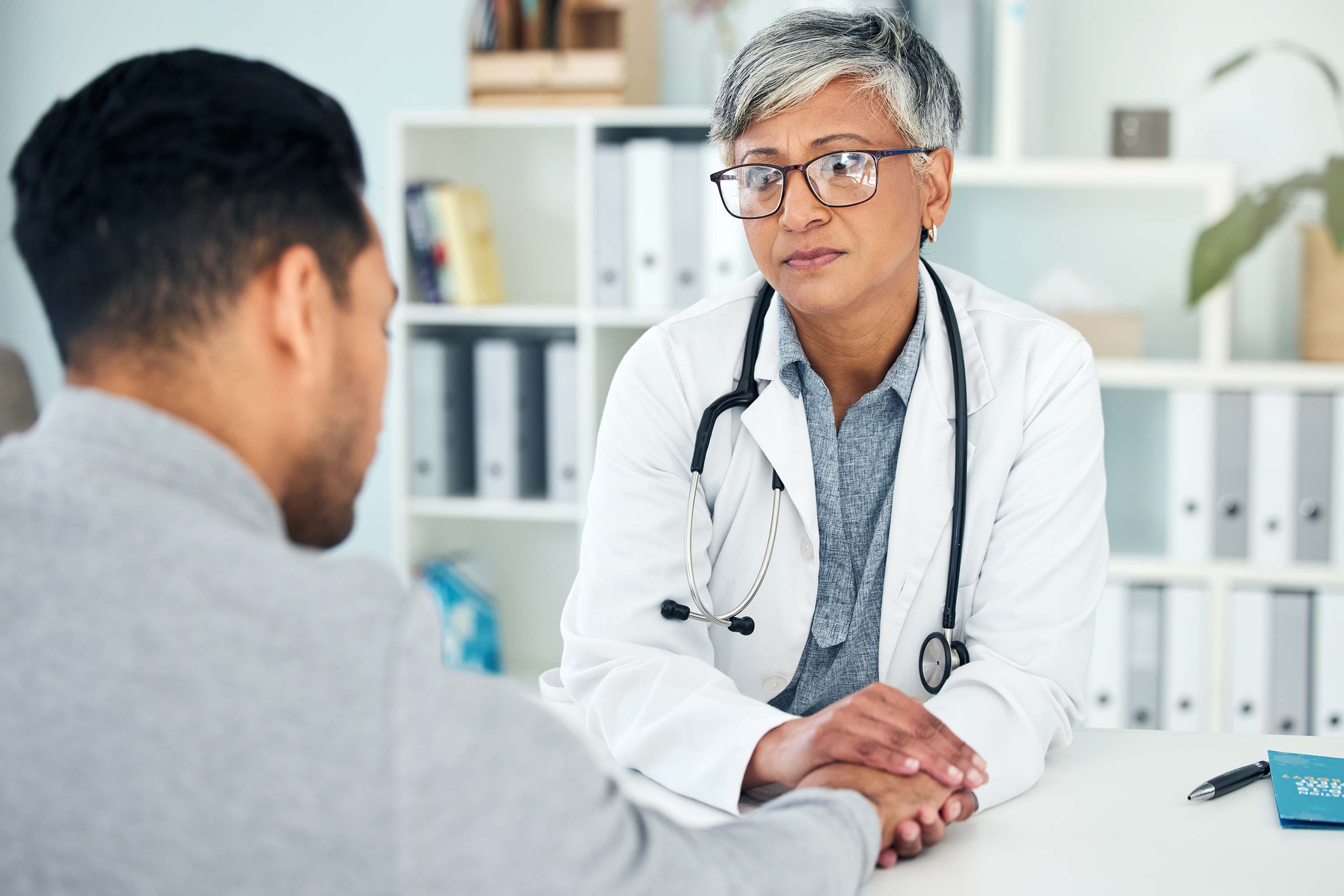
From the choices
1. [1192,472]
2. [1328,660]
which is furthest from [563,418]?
[1328,660]

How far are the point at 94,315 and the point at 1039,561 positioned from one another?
940 millimetres

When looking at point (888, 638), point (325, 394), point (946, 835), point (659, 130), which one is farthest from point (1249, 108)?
point (325, 394)

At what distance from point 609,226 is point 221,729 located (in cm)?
220

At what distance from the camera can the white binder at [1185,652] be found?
2400 mm

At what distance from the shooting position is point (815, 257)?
4.33 ft

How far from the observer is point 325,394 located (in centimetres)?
72

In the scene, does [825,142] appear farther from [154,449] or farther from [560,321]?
[560,321]

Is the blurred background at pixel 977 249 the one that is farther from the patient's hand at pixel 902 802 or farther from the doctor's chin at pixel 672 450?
the patient's hand at pixel 902 802

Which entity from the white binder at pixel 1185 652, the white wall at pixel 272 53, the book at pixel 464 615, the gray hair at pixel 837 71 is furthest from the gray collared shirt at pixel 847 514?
the white wall at pixel 272 53

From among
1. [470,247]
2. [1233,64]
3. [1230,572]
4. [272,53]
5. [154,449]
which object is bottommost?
[1230,572]

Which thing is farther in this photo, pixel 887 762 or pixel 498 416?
pixel 498 416

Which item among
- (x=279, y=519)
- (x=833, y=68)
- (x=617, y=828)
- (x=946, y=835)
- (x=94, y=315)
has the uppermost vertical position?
(x=833, y=68)

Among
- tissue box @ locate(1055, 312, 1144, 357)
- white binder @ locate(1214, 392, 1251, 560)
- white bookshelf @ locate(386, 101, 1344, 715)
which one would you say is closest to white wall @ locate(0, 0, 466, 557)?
white bookshelf @ locate(386, 101, 1344, 715)

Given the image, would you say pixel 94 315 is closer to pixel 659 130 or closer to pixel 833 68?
pixel 833 68
